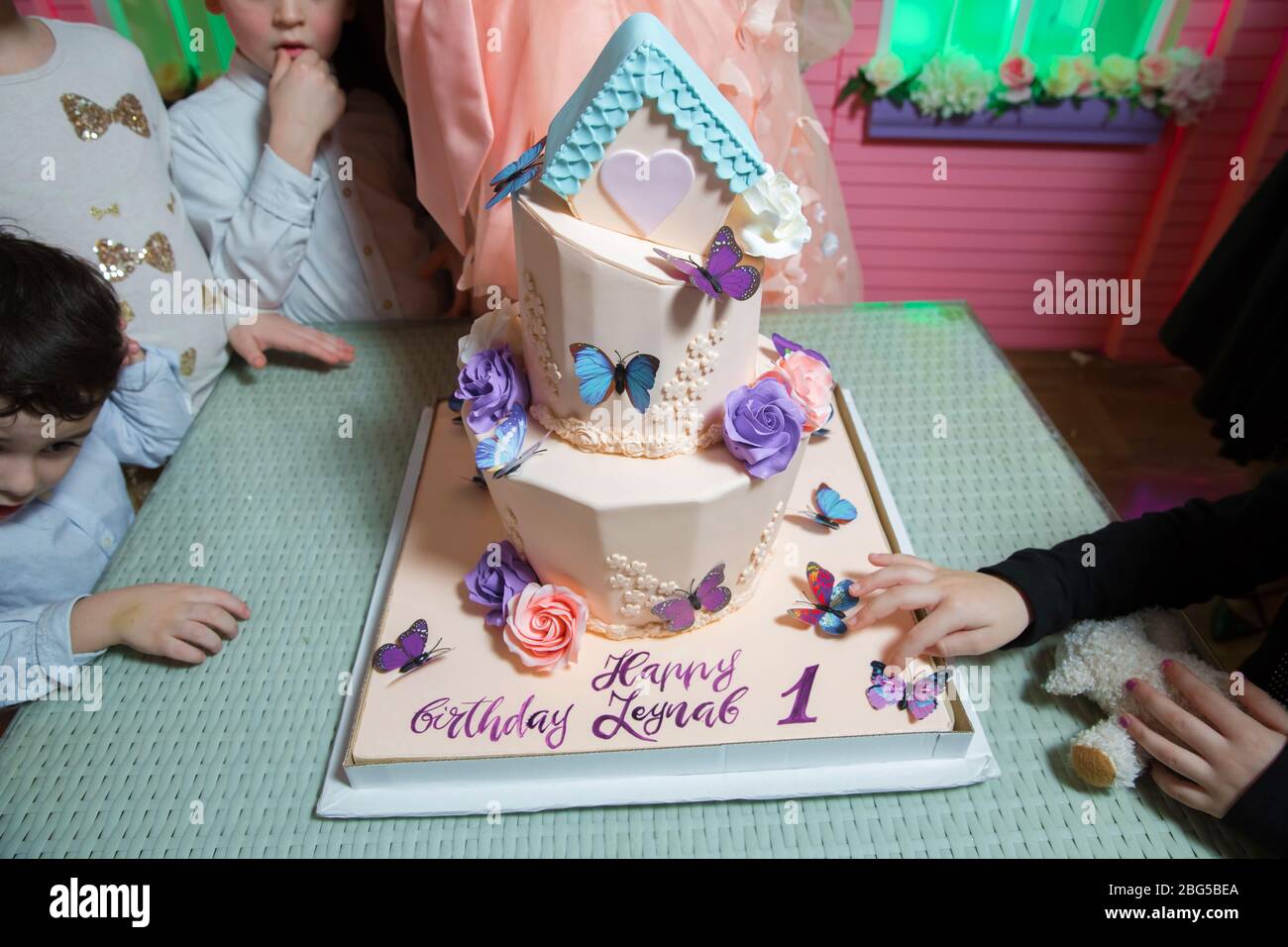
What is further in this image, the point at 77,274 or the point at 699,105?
the point at 77,274

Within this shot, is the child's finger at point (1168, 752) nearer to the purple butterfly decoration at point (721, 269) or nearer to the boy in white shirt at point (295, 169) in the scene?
the purple butterfly decoration at point (721, 269)

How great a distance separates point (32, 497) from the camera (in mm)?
1086

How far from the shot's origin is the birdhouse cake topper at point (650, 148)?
0.69 meters

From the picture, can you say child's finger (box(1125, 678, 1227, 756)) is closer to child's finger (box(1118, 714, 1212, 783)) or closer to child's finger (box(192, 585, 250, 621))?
child's finger (box(1118, 714, 1212, 783))

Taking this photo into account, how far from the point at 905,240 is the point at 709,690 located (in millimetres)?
1451

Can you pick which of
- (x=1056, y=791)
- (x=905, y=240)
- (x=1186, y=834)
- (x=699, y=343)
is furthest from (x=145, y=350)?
(x=905, y=240)

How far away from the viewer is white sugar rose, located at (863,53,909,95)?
1688 mm

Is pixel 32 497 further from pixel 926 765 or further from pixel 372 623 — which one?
pixel 926 765

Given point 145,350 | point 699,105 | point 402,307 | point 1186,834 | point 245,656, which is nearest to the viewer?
point 699,105

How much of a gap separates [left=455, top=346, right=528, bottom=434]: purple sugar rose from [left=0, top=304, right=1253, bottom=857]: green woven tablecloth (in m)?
0.35

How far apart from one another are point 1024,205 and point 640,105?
153cm

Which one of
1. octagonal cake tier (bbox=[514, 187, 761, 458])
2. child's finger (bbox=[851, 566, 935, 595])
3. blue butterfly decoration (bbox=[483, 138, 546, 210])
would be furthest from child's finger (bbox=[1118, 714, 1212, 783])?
blue butterfly decoration (bbox=[483, 138, 546, 210])

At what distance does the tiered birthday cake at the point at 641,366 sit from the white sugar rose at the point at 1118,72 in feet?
4.02

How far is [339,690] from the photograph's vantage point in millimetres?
979
